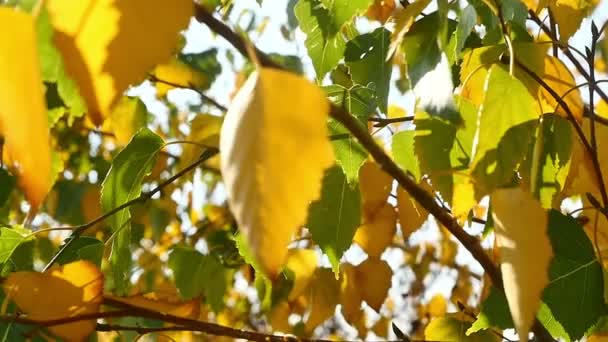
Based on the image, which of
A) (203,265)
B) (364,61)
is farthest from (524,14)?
(203,265)

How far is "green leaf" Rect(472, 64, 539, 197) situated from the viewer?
560 millimetres

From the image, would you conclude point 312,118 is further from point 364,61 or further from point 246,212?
point 364,61

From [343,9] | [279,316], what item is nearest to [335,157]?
[343,9]

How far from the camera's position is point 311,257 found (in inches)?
50.4

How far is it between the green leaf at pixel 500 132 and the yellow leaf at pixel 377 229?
351 millimetres

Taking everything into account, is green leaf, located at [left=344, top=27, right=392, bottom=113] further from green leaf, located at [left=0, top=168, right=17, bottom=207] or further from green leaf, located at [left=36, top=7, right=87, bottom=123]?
green leaf, located at [left=0, top=168, right=17, bottom=207]

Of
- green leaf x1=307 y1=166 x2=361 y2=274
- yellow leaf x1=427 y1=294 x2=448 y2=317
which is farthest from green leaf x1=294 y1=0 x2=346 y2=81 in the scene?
yellow leaf x1=427 y1=294 x2=448 y2=317

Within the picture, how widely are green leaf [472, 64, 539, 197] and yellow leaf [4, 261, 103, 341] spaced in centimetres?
29

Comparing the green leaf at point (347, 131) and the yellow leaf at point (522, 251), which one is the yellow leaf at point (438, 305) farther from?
the yellow leaf at point (522, 251)

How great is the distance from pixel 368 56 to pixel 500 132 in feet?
0.78

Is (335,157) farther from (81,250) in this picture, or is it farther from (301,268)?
(301,268)

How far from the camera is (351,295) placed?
1.10m

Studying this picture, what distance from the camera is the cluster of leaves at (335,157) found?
32cm

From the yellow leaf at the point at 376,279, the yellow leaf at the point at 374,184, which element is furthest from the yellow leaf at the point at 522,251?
the yellow leaf at the point at 376,279
